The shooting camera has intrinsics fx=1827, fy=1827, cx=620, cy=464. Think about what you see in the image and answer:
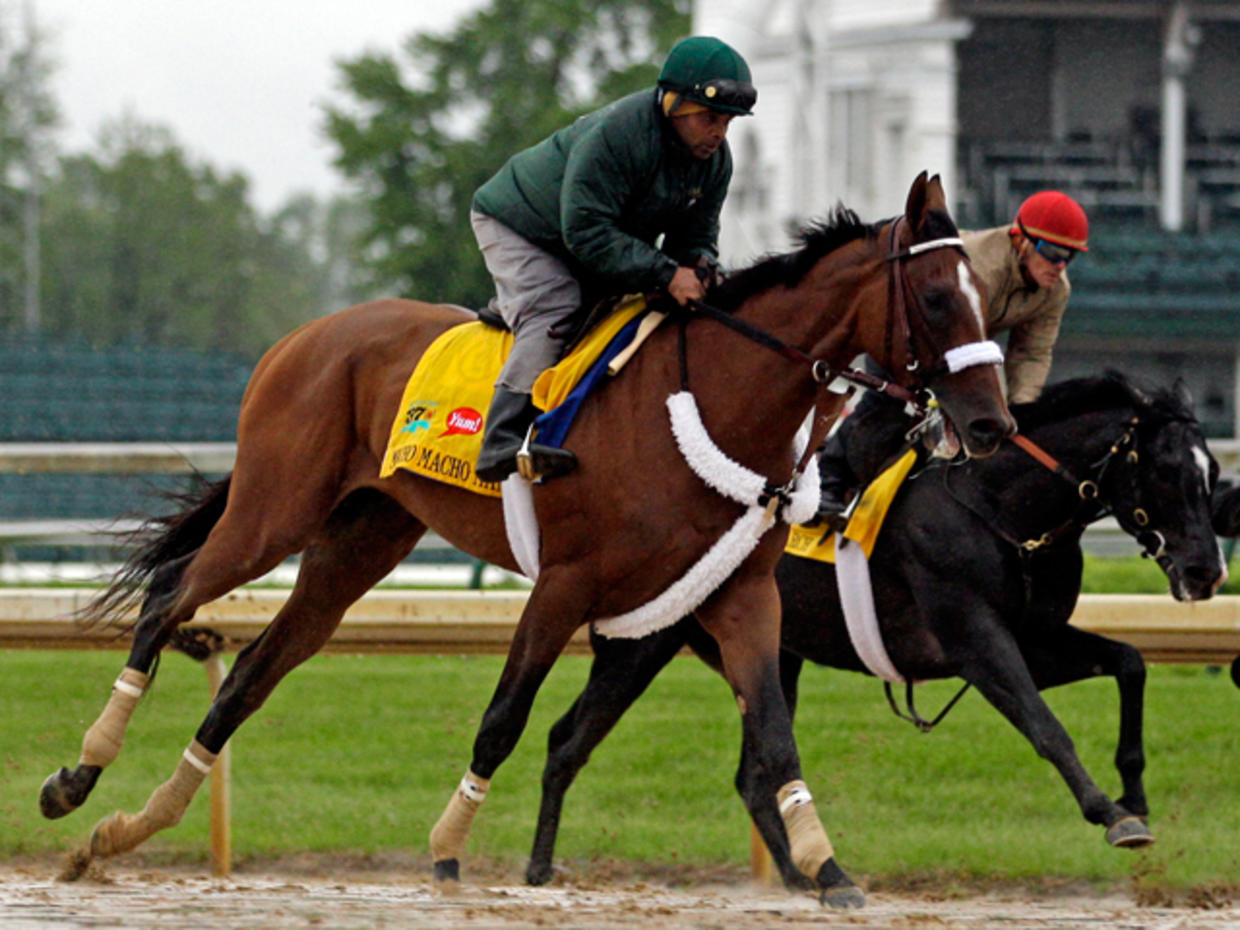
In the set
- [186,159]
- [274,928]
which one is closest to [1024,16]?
[274,928]

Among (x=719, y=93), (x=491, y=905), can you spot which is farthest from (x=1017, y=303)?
(x=491, y=905)

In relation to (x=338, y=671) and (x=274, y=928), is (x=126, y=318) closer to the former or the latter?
(x=338, y=671)

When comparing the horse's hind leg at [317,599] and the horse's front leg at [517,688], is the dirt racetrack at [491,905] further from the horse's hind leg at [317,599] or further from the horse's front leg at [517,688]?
the horse's hind leg at [317,599]

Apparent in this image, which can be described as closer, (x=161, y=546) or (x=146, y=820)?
(x=146, y=820)

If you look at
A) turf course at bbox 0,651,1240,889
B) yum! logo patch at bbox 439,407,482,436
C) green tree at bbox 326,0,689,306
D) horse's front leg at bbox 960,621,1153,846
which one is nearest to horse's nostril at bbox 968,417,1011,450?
horse's front leg at bbox 960,621,1153,846

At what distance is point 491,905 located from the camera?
4.72 meters

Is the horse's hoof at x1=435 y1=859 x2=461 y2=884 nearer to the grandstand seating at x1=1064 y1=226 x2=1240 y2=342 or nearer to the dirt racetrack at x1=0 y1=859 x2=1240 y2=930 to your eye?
the dirt racetrack at x1=0 y1=859 x2=1240 y2=930

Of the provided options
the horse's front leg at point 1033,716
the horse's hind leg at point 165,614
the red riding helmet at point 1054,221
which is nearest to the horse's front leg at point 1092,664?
the horse's front leg at point 1033,716

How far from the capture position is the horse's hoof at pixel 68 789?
5609 millimetres

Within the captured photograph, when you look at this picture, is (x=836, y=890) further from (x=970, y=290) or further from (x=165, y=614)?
(x=165, y=614)

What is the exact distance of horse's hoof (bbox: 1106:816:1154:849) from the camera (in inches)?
191

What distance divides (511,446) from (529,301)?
0.45 metres

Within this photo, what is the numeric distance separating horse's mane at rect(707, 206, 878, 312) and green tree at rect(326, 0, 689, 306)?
25899mm

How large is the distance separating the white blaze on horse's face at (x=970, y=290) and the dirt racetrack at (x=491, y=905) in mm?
1460
